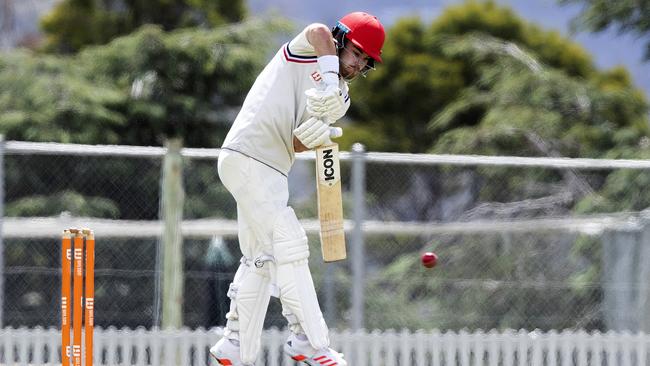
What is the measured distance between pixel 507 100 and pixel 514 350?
666 centimetres

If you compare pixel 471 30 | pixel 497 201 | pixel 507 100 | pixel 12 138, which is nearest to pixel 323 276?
pixel 497 201

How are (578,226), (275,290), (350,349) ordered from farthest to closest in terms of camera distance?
(578,226), (350,349), (275,290)

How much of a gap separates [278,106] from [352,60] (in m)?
0.39

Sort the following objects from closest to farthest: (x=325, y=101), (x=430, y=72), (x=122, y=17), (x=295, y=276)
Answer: (x=325, y=101), (x=295, y=276), (x=122, y=17), (x=430, y=72)

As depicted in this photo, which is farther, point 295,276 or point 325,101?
point 295,276

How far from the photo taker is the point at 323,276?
9289 mm

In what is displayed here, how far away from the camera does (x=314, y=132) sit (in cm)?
562

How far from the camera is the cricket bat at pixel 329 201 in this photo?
570 centimetres

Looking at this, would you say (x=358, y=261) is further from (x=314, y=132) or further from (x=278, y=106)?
(x=314, y=132)

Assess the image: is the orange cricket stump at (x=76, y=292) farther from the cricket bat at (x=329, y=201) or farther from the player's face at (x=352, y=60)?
the player's face at (x=352, y=60)

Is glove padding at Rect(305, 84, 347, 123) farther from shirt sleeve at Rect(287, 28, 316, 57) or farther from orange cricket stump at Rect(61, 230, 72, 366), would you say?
orange cricket stump at Rect(61, 230, 72, 366)

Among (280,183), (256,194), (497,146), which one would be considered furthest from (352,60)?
(497,146)

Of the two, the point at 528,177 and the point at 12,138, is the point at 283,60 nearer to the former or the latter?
the point at 528,177

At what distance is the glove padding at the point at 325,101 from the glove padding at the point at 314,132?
3 cm
